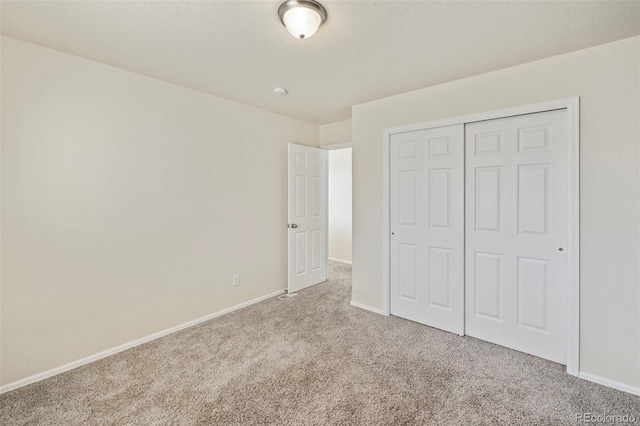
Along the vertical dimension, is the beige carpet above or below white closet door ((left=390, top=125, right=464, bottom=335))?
below

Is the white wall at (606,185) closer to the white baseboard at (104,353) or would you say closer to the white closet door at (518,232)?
the white closet door at (518,232)

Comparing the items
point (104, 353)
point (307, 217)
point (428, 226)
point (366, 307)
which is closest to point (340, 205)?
point (307, 217)

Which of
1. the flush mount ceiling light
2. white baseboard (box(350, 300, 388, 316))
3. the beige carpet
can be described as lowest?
the beige carpet

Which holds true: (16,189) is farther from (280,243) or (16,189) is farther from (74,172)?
(280,243)

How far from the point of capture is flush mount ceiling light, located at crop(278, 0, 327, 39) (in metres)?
1.59

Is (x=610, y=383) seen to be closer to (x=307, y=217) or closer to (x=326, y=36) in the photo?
(x=326, y=36)

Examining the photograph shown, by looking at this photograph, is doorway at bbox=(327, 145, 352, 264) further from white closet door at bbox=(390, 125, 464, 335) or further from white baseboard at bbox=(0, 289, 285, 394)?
white baseboard at bbox=(0, 289, 285, 394)

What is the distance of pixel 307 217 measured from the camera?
4125 mm

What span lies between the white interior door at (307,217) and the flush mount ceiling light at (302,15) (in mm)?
2177

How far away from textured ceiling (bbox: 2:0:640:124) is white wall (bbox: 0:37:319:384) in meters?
0.33

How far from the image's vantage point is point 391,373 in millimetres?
2156

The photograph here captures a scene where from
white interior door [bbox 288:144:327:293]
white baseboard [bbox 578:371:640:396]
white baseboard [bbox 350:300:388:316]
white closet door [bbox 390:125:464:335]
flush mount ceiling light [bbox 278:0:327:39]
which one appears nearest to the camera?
flush mount ceiling light [bbox 278:0:327:39]

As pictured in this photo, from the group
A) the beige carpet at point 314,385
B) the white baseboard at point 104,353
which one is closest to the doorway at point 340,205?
the white baseboard at point 104,353

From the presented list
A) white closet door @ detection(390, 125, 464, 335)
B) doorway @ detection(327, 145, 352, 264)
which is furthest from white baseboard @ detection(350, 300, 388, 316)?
doorway @ detection(327, 145, 352, 264)
